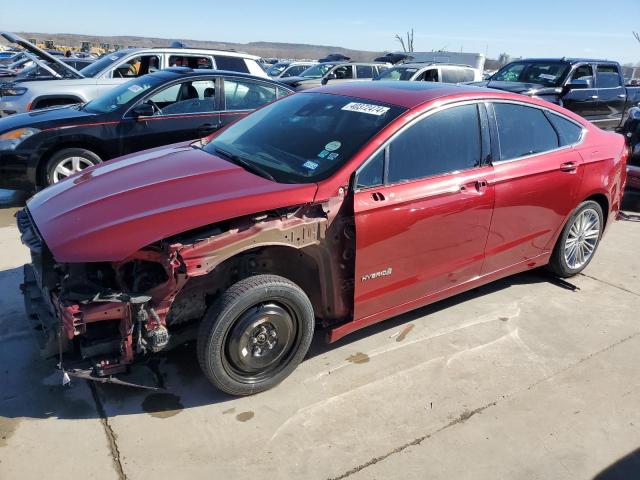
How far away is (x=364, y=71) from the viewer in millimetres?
18172

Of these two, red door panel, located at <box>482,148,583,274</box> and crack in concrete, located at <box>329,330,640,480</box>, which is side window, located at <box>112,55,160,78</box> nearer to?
red door panel, located at <box>482,148,583,274</box>

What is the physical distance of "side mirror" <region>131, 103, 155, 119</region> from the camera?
6.16m

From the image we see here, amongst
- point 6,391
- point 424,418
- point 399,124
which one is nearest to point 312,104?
point 399,124

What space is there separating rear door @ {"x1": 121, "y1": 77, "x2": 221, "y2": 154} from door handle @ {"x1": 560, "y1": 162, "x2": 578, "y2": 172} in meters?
4.22

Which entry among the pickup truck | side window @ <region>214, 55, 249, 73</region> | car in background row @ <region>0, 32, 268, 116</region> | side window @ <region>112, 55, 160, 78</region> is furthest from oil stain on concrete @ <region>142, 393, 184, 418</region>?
the pickup truck

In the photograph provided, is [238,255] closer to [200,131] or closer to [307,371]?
[307,371]

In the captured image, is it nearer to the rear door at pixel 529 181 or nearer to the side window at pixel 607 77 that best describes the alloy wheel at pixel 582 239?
the rear door at pixel 529 181

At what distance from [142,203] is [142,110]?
12.5ft

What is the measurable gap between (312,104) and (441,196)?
118 centimetres

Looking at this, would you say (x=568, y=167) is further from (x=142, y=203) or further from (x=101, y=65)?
(x=101, y=65)

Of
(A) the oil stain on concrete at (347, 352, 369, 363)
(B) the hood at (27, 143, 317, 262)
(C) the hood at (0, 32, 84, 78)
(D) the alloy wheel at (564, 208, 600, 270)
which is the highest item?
(C) the hood at (0, 32, 84, 78)

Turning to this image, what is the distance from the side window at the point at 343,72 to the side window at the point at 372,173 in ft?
50.5

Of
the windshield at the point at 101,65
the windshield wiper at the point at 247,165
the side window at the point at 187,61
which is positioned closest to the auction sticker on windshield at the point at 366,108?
the windshield wiper at the point at 247,165

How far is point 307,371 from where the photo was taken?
3236 mm
